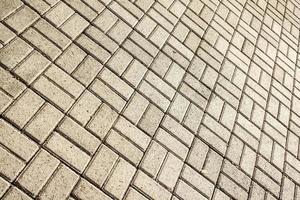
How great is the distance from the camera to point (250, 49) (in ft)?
14.3

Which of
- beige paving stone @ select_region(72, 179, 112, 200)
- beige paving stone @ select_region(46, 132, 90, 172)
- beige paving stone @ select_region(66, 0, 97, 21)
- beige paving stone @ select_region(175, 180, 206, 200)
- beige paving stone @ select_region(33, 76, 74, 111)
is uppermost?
beige paving stone @ select_region(66, 0, 97, 21)

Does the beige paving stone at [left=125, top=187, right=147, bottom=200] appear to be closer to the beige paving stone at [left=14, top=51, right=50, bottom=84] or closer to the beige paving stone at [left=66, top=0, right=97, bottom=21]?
the beige paving stone at [left=14, top=51, right=50, bottom=84]

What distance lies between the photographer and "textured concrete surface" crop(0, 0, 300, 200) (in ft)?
8.30

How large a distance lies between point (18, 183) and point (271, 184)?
2.23 meters

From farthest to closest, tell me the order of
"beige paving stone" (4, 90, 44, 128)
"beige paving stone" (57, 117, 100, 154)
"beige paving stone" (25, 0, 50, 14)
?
"beige paving stone" (25, 0, 50, 14), "beige paving stone" (57, 117, 100, 154), "beige paving stone" (4, 90, 44, 128)

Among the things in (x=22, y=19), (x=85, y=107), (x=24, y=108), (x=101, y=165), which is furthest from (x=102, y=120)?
(x=22, y=19)

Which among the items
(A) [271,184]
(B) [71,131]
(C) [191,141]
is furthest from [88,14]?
(A) [271,184]

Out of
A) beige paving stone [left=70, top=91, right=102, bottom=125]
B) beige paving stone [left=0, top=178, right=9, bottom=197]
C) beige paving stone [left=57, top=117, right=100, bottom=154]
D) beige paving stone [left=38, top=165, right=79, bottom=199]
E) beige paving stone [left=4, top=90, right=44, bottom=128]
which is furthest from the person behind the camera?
beige paving stone [left=70, top=91, right=102, bottom=125]

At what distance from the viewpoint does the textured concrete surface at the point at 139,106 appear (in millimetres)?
2529

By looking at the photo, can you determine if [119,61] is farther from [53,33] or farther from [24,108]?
[24,108]

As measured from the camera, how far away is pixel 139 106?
10.1ft

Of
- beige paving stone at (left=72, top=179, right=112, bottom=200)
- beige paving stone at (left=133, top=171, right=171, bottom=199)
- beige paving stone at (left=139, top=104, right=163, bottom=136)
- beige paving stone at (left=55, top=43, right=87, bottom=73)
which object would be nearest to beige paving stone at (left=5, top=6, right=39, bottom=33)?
beige paving stone at (left=55, top=43, right=87, bottom=73)

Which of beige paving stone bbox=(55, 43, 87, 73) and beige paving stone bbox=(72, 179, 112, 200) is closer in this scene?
beige paving stone bbox=(72, 179, 112, 200)

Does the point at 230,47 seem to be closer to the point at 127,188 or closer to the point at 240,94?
the point at 240,94
